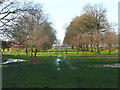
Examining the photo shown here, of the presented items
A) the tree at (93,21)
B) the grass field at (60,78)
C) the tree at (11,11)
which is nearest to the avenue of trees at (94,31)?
the tree at (93,21)

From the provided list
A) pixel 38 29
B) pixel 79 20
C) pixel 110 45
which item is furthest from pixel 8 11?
pixel 79 20

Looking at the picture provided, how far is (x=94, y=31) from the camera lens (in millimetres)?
50031

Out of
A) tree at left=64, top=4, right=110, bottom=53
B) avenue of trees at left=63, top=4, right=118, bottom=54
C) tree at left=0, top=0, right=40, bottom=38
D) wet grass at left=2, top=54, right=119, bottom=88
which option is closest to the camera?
wet grass at left=2, top=54, right=119, bottom=88

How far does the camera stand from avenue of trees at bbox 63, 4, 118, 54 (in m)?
44.8

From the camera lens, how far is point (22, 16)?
18516mm

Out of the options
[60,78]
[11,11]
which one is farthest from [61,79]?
[11,11]

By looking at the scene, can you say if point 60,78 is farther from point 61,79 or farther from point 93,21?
point 93,21

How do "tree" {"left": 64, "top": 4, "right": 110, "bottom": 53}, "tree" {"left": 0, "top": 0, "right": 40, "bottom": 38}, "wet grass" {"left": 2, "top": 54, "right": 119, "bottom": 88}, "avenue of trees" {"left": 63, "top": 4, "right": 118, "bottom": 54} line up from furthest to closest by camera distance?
"tree" {"left": 64, "top": 4, "right": 110, "bottom": 53}, "avenue of trees" {"left": 63, "top": 4, "right": 118, "bottom": 54}, "tree" {"left": 0, "top": 0, "right": 40, "bottom": 38}, "wet grass" {"left": 2, "top": 54, "right": 119, "bottom": 88}

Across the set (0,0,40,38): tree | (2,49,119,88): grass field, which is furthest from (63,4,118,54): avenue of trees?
(2,49,119,88): grass field

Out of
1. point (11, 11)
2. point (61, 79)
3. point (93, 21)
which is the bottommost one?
point (61, 79)

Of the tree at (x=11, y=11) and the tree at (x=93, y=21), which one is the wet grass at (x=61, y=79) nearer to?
the tree at (x=11, y=11)

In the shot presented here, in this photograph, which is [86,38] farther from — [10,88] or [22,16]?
[10,88]

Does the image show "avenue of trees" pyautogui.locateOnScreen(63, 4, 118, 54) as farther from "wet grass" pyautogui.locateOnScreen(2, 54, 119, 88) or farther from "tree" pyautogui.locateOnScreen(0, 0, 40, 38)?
"wet grass" pyautogui.locateOnScreen(2, 54, 119, 88)

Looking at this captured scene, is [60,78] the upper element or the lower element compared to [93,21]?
lower
